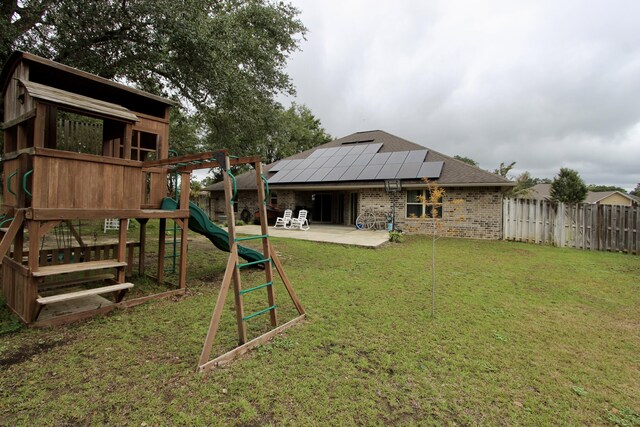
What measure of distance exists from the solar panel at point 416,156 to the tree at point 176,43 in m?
8.40

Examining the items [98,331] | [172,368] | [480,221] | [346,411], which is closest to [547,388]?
[346,411]

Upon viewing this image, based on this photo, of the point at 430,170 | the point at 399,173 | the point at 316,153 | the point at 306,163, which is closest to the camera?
the point at 430,170

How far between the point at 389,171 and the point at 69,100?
1305 cm

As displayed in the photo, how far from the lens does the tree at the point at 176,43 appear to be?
6582 mm

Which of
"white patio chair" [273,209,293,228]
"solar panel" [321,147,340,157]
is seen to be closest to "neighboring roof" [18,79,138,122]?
"white patio chair" [273,209,293,228]

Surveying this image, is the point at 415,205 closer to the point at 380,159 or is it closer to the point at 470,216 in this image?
the point at 470,216

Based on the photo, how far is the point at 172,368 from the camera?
294cm

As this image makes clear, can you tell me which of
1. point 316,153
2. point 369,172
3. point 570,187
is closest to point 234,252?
point 369,172

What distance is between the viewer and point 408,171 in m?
14.7

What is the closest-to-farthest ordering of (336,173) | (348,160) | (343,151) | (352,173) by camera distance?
1. (352,173)
2. (336,173)
3. (348,160)
4. (343,151)

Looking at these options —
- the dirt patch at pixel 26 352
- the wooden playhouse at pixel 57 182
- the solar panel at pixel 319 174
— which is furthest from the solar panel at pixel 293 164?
the dirt patch at pixel 26 352

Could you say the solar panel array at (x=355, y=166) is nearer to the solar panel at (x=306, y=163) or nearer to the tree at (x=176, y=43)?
the solar panel at (x=306, y=163)

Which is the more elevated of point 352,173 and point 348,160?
point 348,160

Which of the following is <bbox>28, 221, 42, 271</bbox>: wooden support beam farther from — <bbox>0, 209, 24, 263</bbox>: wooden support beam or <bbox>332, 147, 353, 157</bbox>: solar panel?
<bbox>332, 147, 353, 157</bbox>: solar panel
